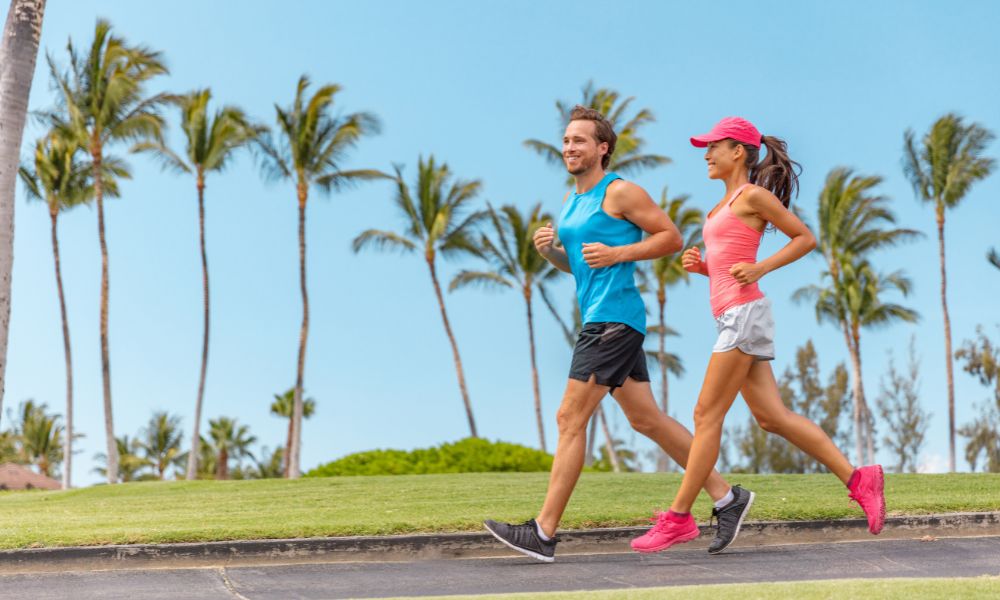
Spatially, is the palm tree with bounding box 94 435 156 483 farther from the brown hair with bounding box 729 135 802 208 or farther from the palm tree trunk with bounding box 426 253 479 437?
the brown hair with bounding box 729 135 802 208

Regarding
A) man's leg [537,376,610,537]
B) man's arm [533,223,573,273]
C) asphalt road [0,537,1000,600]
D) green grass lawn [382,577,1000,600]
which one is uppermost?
man's arm [533,223,573,273]

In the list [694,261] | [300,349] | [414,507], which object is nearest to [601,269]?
[694,261]

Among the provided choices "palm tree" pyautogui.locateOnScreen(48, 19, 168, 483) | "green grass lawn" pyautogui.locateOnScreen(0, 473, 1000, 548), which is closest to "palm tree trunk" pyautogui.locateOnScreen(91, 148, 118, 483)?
"palm tree" pyautogui.locateOnScreen(48, 19, 168, 483)

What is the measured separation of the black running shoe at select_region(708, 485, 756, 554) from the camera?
246 inches

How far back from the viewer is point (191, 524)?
8.45 m

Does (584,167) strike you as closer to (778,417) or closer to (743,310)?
(743,310)

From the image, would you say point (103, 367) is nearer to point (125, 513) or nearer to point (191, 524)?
point (125, 513)

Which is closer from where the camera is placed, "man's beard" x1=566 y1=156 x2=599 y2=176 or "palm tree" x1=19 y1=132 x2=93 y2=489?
"man's beard" x1=566 y1=156 x2=599 y2=176

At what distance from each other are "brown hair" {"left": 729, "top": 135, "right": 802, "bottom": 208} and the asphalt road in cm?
219

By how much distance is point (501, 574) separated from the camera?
6211mm

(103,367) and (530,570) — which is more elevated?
Result: (103,367)

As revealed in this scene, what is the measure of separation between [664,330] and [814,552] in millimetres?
37183

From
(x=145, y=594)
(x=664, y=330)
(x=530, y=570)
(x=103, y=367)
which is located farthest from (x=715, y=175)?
(x=664, y=330)

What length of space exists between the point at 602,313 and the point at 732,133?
1.29 metres
